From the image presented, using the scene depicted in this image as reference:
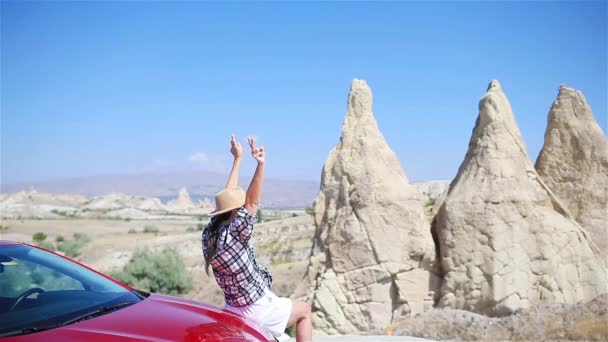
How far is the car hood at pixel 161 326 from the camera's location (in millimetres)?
3303

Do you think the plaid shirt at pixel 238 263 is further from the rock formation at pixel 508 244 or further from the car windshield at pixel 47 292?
the rock formation at pixel 508 244

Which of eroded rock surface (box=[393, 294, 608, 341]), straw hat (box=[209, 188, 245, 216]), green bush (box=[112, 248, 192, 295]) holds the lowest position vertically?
green bush (box=[112, 248, 192, 295])

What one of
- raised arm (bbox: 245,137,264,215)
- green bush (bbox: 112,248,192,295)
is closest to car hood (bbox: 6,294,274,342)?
raised arm (bbox: 245,137,264,215)

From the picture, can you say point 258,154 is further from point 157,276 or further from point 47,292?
point 157,276

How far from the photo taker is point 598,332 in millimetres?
8234

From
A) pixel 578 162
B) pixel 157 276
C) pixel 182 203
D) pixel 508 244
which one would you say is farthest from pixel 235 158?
pixel 182 203

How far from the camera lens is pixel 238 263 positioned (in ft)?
14.5

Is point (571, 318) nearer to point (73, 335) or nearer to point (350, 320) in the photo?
point (350, 320)

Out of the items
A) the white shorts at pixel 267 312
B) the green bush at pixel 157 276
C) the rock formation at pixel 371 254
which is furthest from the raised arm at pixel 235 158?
the green bush at pixel 157 276

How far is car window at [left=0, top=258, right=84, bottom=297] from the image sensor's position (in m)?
4.10

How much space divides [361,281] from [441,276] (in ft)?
4.86

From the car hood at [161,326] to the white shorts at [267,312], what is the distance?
0.17 meters

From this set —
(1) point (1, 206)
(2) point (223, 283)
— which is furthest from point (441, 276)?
(1) point (1, 206)

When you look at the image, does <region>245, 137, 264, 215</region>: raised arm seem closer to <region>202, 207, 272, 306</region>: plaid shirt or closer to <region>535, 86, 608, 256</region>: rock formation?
<region>202, 207, 272, 306</region>: plaid shirt
